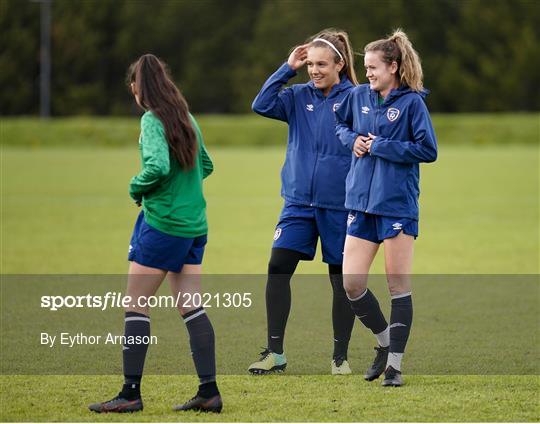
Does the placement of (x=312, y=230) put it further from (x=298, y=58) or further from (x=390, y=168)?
(x=298, y=58)

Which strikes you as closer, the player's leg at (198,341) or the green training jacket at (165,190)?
the green training jacket at (165,190)

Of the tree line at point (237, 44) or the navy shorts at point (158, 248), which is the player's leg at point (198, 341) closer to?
the navy shorts at point (158, 248)

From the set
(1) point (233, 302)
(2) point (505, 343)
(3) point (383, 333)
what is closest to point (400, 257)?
(3) point (383, 333)

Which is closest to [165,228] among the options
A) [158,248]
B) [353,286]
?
[158,248]

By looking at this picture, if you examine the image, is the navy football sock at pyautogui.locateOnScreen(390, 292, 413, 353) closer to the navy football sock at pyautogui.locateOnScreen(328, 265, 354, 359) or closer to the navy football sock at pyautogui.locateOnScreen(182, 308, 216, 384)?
the navy football sock at pyautogui.locateOnScreen(328, 265, 354, 359)

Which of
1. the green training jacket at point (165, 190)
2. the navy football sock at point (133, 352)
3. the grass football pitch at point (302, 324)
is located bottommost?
the grass football pitch at point (302, 324)

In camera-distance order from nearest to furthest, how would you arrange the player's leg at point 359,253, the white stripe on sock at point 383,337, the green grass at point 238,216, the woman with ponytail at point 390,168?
the woman with ponytail at point 390,168 < the player's leg at point 359,253 < the white stripe on sock at point 383,337 < the green grass at point 238,216

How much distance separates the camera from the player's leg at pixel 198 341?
19.0 feet

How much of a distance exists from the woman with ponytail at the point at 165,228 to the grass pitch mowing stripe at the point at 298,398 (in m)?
0.19

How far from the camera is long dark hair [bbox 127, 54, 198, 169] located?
561cm

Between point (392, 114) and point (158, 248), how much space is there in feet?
5.37

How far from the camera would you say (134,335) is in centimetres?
575

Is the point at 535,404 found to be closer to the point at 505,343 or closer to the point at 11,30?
the point at 505,343

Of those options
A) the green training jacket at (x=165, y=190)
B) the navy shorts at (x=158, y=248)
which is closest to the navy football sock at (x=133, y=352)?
the navy shorts at (x=158, y=248)
